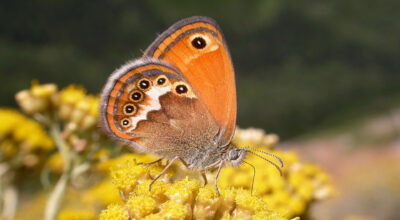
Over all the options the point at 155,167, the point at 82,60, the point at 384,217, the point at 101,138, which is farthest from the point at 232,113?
the point at 82,60

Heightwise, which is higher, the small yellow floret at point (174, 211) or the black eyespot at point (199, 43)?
the black eyespot at point (199, 43)

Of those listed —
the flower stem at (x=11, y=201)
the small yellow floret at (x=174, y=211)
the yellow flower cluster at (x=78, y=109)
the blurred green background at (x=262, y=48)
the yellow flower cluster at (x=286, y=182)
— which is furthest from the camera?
the blurred green background at (x=262, y=48)

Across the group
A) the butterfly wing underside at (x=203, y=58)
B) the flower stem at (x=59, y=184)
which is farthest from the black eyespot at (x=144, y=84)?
the flower stem at (x=59, y=184)

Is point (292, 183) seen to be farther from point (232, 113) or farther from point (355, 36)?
point (355, 36)

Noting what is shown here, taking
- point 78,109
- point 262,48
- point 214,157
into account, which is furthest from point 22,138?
point 262,48

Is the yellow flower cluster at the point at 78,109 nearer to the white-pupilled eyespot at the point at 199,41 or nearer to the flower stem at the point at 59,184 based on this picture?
the flower stem at the point at 59,184

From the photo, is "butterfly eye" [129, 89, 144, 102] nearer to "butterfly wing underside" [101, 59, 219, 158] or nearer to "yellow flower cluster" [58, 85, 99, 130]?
"butterfly wing underside" [101, 59, 219, 158]
